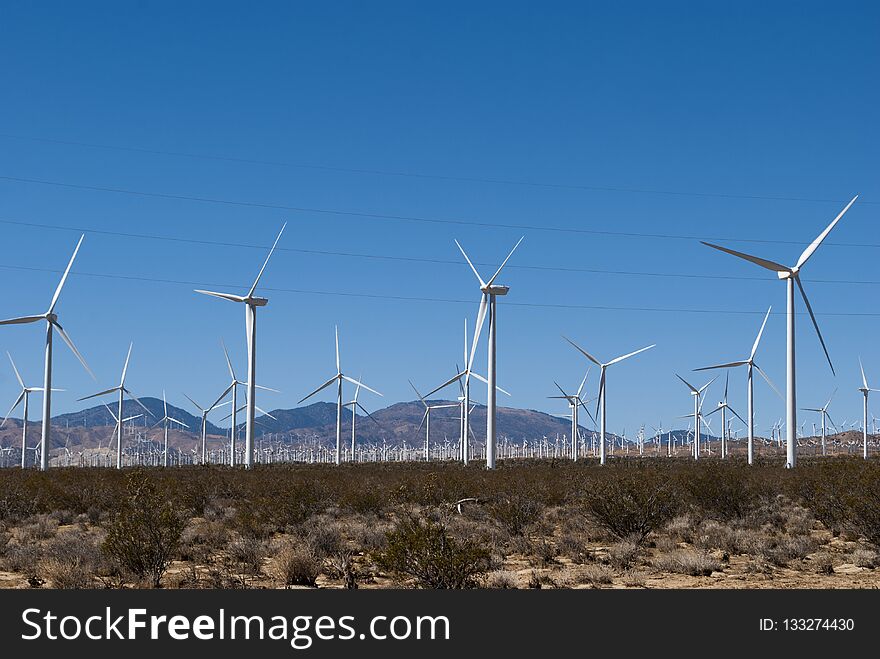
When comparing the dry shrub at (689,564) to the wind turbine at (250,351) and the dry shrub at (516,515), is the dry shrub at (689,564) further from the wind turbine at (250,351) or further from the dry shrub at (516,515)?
the wind turbine at (250,351)

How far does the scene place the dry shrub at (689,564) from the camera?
20.9 metres

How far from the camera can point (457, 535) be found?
25781 mm

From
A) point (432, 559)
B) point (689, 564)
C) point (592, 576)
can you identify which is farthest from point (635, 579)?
point (432, 559)

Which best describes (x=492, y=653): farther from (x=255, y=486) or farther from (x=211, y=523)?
(x=255, y=486)

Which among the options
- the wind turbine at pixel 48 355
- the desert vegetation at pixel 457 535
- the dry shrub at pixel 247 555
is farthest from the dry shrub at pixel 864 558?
the wind turbine at pixel 48 355

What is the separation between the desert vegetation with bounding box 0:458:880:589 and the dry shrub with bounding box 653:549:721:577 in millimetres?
35

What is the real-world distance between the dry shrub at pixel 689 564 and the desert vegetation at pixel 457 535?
0.11 ft

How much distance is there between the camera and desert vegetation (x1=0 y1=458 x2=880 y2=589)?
19.7 m

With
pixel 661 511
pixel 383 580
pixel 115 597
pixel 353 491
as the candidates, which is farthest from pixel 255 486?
pixel 115 597

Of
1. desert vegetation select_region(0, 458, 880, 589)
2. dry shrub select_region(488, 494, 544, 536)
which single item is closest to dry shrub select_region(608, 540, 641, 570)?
desert vegetation select_region(0, 458, 880, 589)

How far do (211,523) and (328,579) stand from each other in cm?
1016

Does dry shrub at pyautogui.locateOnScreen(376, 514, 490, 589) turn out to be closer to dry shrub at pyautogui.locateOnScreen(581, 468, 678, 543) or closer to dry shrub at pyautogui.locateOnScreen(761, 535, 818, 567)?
dry shrub at pyautogui.locateOnScreen(761, 535, 818, 567)

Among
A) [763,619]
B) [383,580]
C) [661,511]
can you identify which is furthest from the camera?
[661,511]

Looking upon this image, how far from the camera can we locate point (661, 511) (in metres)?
27.5
